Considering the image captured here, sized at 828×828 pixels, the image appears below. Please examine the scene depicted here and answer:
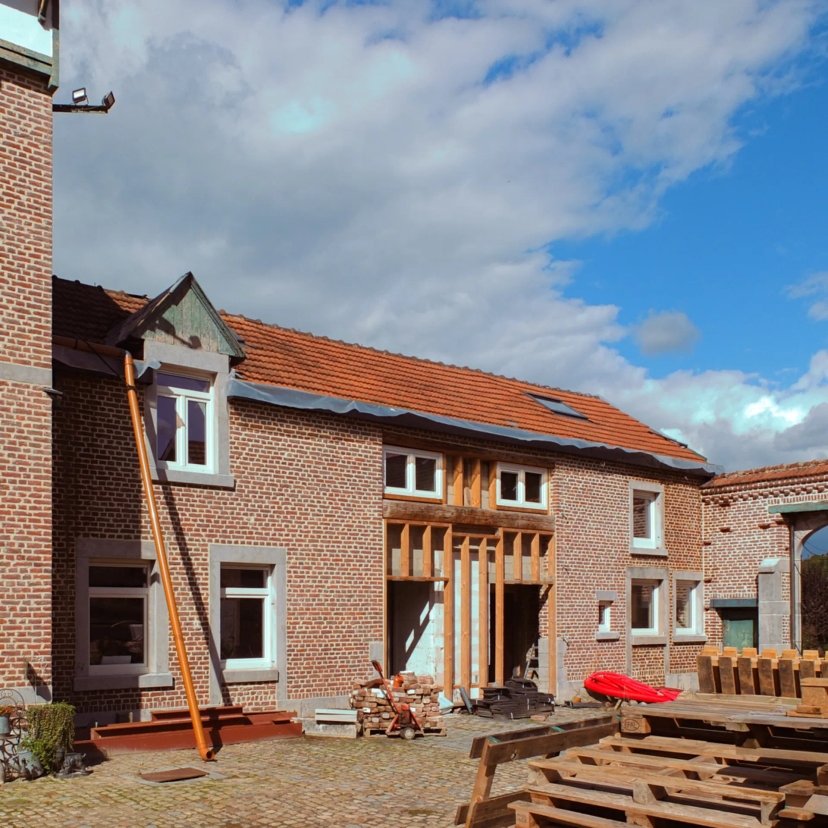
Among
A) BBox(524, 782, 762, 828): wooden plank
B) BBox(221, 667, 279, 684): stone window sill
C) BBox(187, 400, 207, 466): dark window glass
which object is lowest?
BBox(221, 667, 279, 684): stone window sill

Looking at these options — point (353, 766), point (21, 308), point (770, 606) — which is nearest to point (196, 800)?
point (353, 766)

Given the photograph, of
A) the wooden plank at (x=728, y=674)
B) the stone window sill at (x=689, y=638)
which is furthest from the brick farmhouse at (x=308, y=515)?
the wooden plank at (x=728, y=674)

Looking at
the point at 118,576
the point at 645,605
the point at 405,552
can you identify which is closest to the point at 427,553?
the point at 405,552

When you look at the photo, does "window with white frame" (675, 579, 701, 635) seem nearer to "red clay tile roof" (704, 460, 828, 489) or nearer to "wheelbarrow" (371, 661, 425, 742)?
"red clay tile roof" (704, 460, 828, 489)

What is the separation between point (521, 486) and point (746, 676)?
10.8 m

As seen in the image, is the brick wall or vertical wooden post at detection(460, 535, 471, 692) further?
vertical wooden post at detection(460, 535, 471, 692)

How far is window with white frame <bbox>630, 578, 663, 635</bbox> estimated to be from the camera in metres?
23.1

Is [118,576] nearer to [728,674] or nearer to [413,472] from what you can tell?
[413,472]

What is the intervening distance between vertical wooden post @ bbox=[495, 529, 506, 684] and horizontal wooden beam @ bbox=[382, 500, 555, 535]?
1.30ft

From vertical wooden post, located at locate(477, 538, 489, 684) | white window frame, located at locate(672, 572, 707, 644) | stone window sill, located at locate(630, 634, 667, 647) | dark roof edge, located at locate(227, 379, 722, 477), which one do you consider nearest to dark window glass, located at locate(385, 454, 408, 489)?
dark roof edge, located at locate(227, 379, 722, 477)

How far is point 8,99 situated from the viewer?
13102 mm

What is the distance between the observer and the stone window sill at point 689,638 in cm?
2375

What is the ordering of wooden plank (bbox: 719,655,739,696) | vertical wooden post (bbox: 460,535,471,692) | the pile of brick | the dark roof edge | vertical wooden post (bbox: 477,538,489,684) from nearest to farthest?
1. wooden plank (bbox: 719,655,739,696)
2. the pile of brick
3. the dark roof edge
4. vertical wooden post (bbox: 460,535,471,692)
5. vertical wooden post (bbox: 477,538,489,684)

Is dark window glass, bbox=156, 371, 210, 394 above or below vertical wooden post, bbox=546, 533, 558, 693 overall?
above
